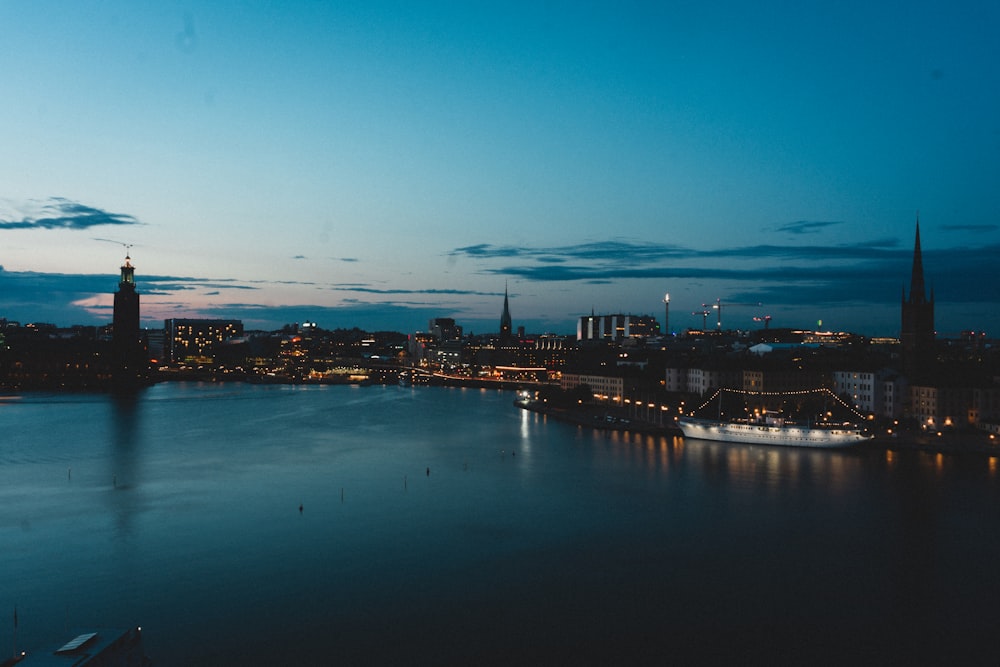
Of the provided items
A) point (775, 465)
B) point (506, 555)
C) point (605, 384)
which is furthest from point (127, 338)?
point (506, 555)

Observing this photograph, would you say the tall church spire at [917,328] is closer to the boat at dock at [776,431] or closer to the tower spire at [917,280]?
the tower spire at [917,280]

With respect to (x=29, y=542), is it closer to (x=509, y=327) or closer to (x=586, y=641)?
(x=586, y=641)

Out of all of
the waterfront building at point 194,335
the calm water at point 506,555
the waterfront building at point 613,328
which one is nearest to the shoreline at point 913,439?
the calm water at point 506,555

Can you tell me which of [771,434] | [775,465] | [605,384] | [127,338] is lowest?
[775,465]

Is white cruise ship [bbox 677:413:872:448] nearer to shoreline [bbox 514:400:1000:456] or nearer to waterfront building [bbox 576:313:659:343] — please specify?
shoreline [bbox 514:400:1000:456]

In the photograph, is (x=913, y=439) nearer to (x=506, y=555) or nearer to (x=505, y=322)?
(x=506, y=555)
